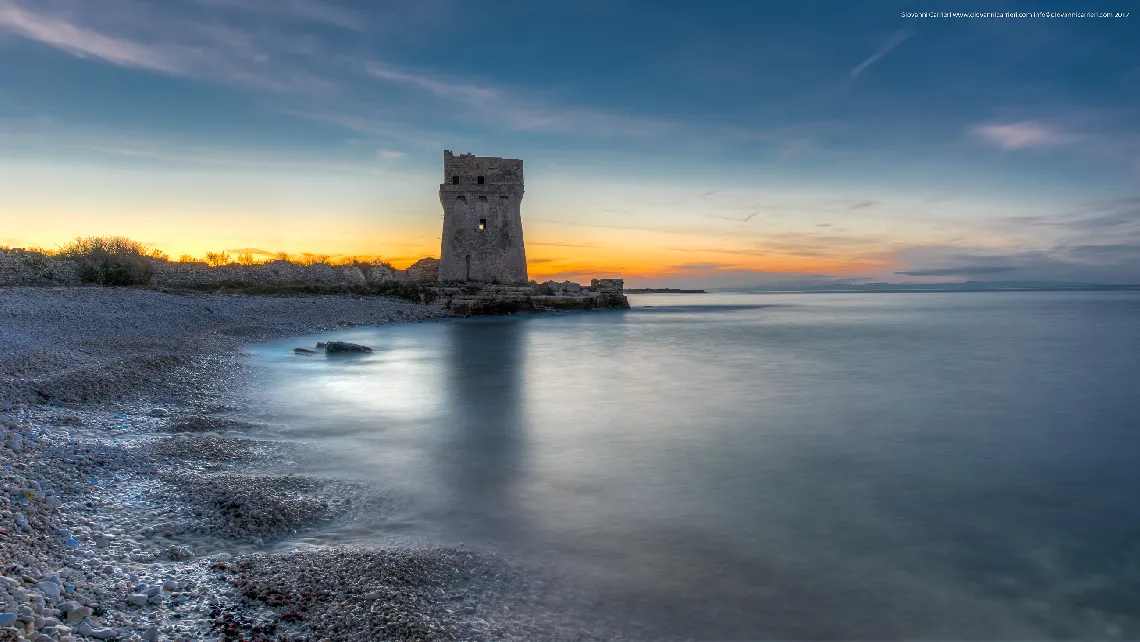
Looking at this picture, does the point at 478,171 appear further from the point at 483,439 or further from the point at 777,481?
the point at 777,481

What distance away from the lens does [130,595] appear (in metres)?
2.84

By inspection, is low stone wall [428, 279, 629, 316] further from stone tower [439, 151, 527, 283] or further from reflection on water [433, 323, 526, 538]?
reflection on water [433, 323, 526, 538]

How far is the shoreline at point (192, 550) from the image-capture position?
2.73 m

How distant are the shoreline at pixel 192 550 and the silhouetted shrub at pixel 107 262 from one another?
16.6 m

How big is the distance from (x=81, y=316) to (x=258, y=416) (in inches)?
363

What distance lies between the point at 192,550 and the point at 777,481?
4.41 m

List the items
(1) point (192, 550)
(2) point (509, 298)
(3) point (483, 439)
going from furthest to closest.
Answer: (2) point (509, 298), (3) point (483, 439), (1) point (192, 550)

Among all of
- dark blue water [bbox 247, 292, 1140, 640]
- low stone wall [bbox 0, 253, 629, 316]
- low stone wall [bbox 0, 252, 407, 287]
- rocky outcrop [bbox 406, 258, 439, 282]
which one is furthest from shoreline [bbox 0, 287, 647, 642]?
rocky outcrop [bbox 406, 258, 439, 282]

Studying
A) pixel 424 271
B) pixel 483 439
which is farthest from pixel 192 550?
pixel 424 271

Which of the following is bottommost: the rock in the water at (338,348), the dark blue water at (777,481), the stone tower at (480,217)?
the dark blue water at (777,481)

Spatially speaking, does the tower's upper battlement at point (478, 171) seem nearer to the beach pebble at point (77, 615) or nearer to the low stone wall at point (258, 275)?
the low stone wall at point (258, 275)

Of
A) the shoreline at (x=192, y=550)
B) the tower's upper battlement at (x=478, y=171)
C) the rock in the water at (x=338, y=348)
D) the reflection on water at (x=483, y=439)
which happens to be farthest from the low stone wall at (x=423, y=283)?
the shoreline at (x=192, y=550)

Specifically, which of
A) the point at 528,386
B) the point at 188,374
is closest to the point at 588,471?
the point at 528,386

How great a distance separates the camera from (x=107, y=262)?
2131 cm
